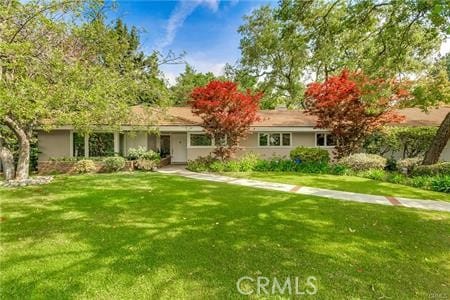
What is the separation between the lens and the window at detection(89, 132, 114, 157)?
19.0 metres

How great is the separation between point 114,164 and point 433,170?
14947 millimetres

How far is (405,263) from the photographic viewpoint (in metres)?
4.69

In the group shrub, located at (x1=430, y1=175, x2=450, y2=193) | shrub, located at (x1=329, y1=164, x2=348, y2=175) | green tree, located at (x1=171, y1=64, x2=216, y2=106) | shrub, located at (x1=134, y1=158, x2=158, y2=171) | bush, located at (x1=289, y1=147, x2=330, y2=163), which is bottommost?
shrub, located at (x1=430, y1=175, x2=450, y2=193)

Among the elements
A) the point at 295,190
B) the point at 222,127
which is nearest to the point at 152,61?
the point at 222,127

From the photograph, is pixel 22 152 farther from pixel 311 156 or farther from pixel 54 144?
pixel 311 156

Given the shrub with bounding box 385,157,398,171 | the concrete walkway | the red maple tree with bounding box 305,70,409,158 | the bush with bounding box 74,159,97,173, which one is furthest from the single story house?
the concrete walkway

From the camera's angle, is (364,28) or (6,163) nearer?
(364,28)

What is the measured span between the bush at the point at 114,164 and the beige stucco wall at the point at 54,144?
3920 millimetres

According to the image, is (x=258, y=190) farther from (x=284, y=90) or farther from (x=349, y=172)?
(x=284, y=90)

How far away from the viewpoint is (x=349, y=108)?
16.1 m

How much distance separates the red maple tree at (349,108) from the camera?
15773mm

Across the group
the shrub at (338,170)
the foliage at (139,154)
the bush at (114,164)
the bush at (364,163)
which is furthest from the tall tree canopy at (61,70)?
the bush at (364,163)

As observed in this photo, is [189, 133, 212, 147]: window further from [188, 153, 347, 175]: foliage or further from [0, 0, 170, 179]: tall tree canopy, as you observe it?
[0, 0, 170, 179]: tall tree canopy

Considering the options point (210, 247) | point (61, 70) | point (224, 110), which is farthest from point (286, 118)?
point (210, 247)
